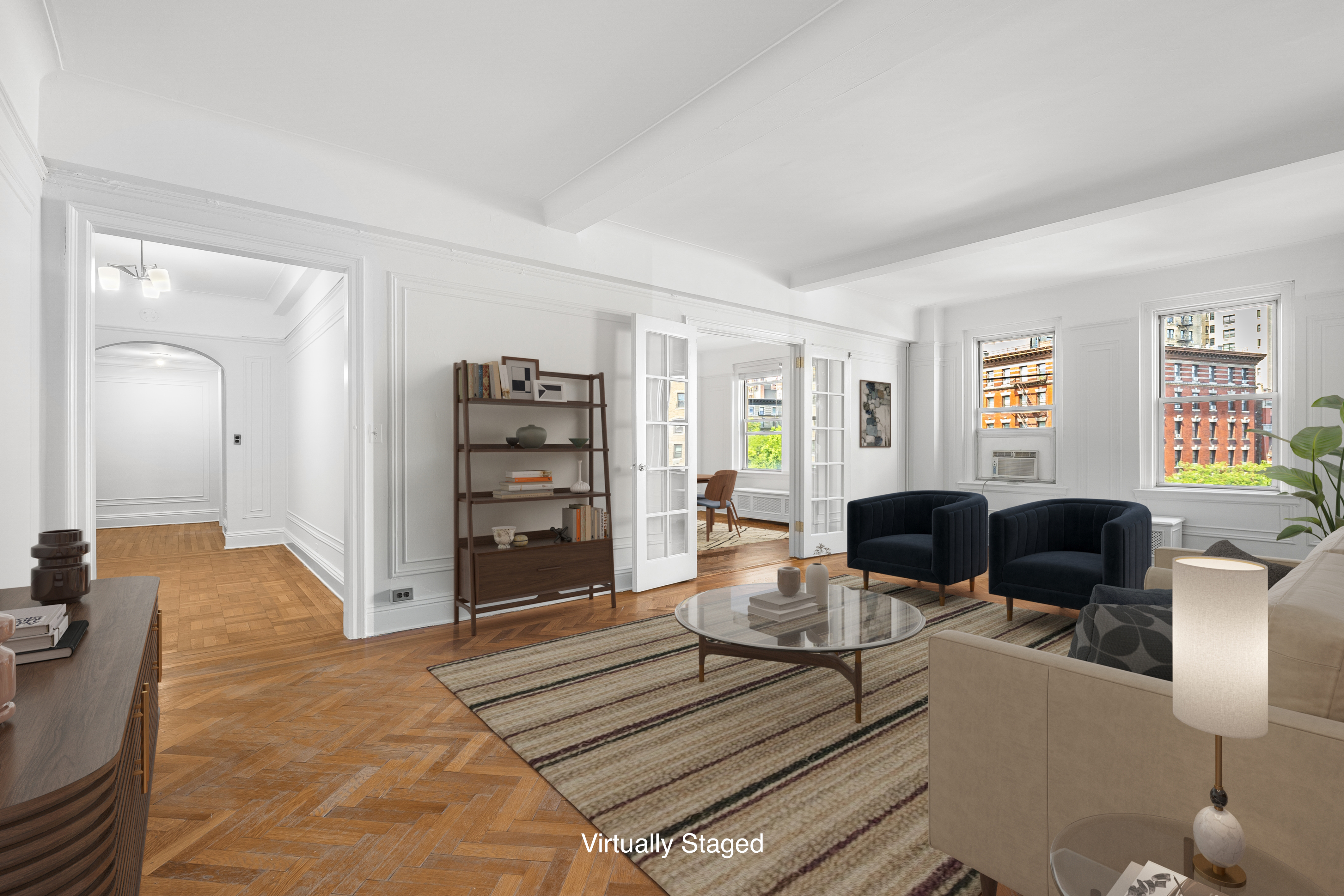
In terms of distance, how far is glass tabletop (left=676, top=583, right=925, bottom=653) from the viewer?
8.77 ft

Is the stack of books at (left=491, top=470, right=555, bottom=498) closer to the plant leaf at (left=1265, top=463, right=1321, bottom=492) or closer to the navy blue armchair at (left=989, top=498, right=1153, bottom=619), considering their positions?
the navy blue armchair at (left=989, top=498, right=1153, bottom=619)

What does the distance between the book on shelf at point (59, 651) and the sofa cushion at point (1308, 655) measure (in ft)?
8.28

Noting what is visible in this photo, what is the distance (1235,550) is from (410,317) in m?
4.27

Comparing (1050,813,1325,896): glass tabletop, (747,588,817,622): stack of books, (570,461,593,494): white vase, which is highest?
(570,461,593,494): white vase

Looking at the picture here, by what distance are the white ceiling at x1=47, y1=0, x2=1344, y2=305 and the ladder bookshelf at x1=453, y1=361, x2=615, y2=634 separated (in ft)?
4.42

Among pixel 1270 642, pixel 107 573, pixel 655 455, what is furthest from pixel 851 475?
pixel 107 573

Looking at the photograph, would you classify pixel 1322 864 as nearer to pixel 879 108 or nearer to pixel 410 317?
pixel 879 108

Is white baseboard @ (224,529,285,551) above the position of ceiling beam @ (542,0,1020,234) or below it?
below

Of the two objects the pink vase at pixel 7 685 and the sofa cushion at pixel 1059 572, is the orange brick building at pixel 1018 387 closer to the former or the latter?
the sofa cushion at pixel 1059 572

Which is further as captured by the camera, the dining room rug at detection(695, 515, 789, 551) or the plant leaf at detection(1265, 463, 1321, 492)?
the dining room rug at detection(695, 515, 789, 551)

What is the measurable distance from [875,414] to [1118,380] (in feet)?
7.53

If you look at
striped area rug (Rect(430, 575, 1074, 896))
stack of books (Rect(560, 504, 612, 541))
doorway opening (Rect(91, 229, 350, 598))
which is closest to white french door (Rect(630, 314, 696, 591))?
stack of books (Rect(560, 504, 612, 541))

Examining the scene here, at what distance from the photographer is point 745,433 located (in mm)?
9906

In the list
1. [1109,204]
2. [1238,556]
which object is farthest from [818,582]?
[1109,204]
